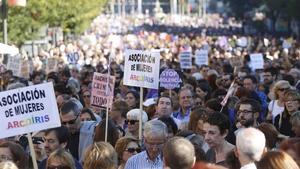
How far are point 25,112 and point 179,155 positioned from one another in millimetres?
2454

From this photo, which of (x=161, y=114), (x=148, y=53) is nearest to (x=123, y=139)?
(x=161, y=114)

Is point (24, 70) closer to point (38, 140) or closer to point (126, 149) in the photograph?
point (38, 140)

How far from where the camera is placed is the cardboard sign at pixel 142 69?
43.0 feet

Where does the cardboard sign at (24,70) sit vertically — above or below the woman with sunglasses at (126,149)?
below

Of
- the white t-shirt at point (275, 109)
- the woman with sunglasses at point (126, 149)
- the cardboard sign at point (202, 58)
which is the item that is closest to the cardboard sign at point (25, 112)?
the woman with sunglasses at point (126, 149)

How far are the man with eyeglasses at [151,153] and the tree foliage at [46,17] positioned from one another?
3127 centimetres

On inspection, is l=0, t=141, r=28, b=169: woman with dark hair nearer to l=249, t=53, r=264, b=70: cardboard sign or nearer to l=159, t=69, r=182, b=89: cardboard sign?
l=159, t=69, r=182, b=89: cardboard sign

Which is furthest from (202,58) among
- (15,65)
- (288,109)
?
(288,109)

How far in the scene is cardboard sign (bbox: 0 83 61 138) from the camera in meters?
9.35

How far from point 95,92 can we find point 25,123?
4295 mm

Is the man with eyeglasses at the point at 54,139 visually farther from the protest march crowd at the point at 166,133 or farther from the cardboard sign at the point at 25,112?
the cardboard sign at the point at 25,112

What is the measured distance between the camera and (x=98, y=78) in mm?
13898

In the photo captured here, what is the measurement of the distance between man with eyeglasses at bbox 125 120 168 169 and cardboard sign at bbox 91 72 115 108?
13.2 feet

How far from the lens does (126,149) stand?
952cm
